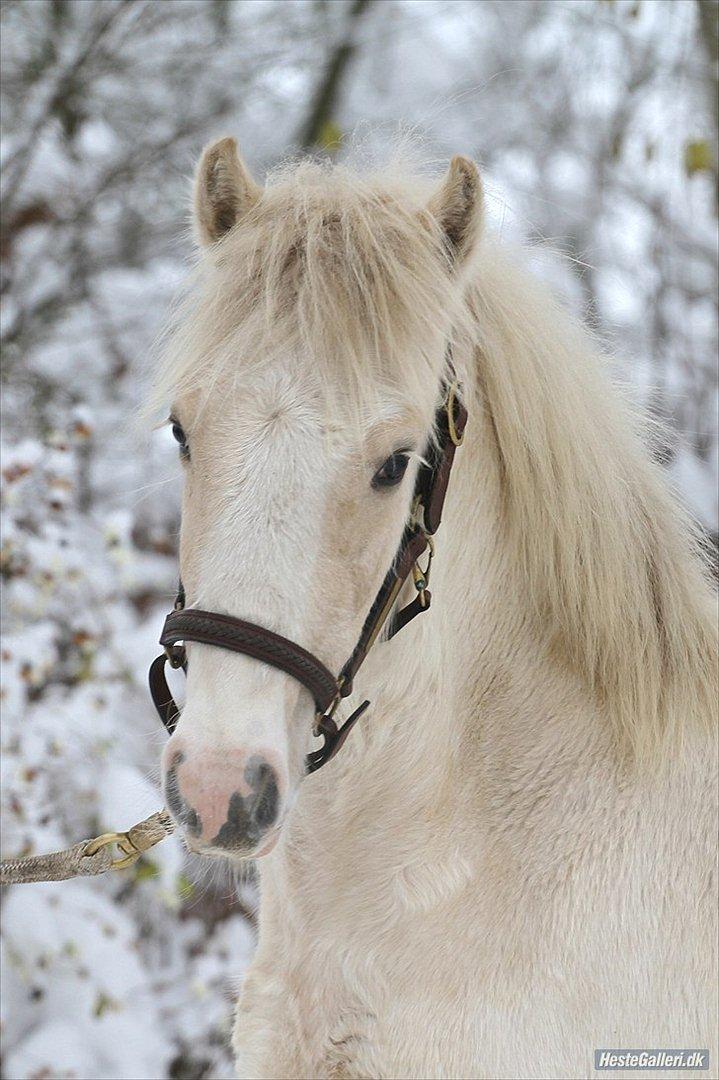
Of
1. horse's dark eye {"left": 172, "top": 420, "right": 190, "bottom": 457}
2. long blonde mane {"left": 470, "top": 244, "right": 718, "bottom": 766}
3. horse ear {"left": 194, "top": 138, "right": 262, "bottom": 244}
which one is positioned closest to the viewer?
horse's dark eye {"left": 172, "top": 420, "right": 190, "bottom": 457}

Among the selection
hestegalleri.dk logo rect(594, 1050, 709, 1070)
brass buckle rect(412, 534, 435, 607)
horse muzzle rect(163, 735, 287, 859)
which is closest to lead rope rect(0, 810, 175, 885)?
horse muzzle rect(163, 735, 287, 859)

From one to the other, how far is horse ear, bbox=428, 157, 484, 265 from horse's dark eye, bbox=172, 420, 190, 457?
0.61 metres

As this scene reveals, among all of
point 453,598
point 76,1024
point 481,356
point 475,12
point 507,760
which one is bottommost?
point 76,1024

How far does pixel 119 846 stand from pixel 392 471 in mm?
1026

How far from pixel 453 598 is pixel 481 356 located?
19.4 inches

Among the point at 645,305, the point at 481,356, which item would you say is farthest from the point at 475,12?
the point at 481,356

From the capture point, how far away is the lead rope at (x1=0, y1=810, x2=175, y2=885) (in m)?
2.09

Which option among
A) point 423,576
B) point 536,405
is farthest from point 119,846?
point 536,405

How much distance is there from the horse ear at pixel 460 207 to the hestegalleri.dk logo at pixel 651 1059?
1510mm

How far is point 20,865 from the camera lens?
2.24 m

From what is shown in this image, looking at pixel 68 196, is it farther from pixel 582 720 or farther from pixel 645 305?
pixel 582 720

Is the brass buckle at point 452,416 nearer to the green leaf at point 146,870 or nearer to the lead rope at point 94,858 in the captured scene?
the lead rope at point 94,858

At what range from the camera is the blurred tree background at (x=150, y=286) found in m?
3.68

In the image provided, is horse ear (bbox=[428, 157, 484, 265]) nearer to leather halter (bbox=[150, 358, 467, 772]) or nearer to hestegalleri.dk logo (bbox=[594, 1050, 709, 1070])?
leather halter (bbox=[150, 358, 467, 772])
